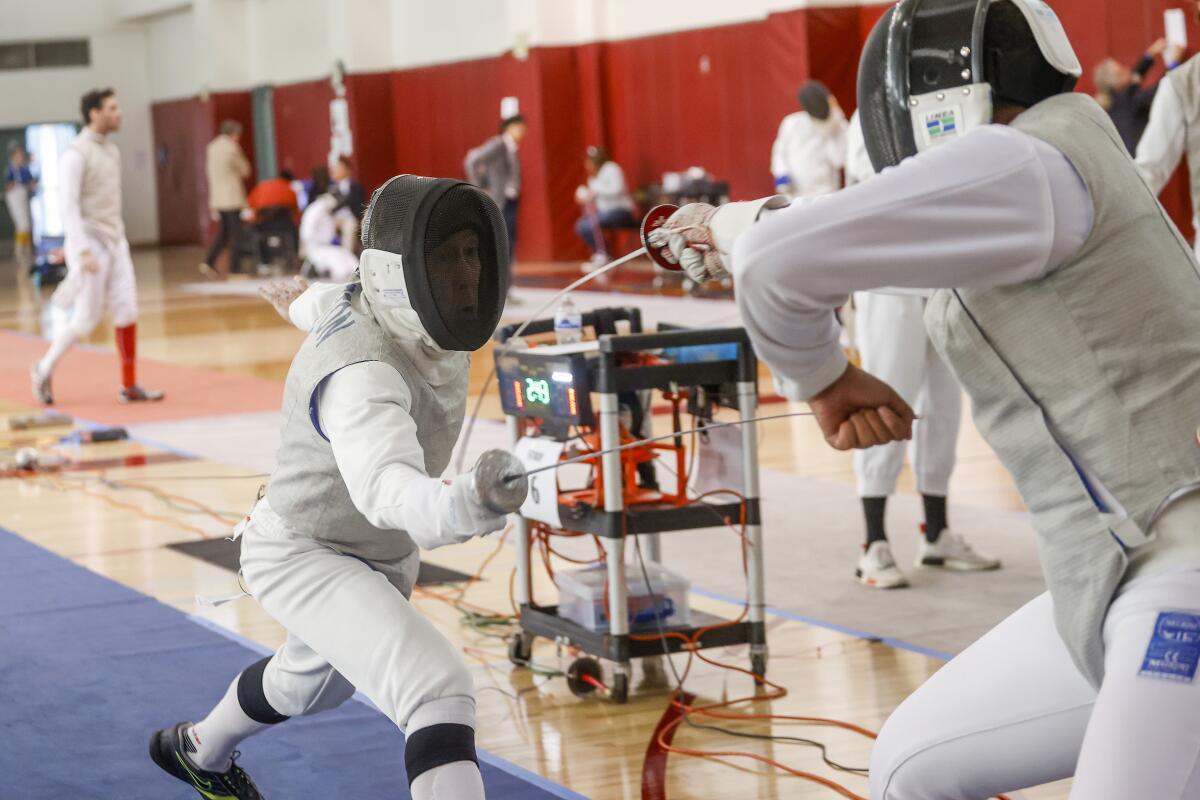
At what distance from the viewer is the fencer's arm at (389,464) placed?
6.40ft

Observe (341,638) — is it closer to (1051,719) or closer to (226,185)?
(1051,719)

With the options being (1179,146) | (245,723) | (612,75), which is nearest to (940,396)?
(1179,146)

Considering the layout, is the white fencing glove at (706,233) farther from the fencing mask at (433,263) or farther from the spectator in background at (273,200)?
the spectator in background at (273,200)

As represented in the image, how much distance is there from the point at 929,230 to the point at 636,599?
2385 mm

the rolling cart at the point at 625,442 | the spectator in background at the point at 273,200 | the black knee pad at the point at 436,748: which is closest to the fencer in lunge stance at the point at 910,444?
the rolling cart at the point at 625,442

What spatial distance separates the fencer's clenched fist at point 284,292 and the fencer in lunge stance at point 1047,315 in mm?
1459

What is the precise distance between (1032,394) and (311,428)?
1.25m

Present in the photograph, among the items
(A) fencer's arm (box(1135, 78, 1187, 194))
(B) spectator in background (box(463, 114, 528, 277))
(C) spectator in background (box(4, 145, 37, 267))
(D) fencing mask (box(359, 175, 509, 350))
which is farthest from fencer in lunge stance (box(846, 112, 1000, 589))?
(C) spectator in background (box(4, 145, 37, 267))

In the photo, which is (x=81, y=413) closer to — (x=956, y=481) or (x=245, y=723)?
(x=956, y=481)

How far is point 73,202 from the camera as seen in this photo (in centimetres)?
794

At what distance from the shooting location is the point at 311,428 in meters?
2.54

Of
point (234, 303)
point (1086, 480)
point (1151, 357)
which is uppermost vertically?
point (1151, 357)

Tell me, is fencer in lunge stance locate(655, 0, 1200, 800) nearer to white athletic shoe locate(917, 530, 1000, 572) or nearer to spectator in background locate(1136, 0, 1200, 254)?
white athletic shoe locate(917, 530, 1000, 572)

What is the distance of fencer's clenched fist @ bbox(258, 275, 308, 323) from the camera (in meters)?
3.09
